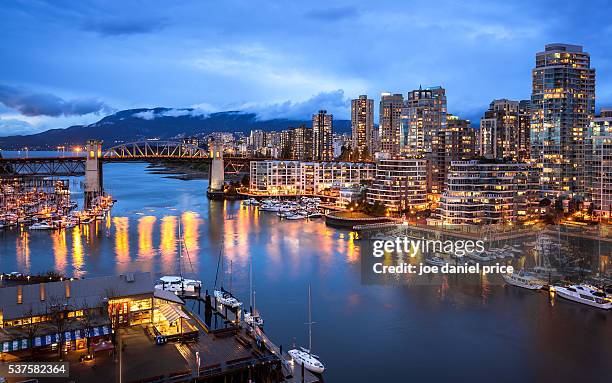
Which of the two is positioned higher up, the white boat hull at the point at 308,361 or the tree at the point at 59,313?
the tree at the point at 59,313

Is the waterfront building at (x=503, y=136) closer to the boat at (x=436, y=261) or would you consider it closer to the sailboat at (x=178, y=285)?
the boat at (x=436, y=261)

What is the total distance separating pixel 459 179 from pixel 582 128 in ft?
25.9

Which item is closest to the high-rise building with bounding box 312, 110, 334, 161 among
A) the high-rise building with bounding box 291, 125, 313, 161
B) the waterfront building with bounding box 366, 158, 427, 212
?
the high-rise building with bounding box 291, 125, 313, 161

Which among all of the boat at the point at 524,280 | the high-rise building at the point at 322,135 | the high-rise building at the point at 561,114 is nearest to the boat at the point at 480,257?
the boat at the point at 524,280

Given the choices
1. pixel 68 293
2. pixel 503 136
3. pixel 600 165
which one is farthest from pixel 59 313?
pixel 503 136

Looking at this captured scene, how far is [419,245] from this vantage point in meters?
12.9

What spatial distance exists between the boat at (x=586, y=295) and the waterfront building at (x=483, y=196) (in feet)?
19.2

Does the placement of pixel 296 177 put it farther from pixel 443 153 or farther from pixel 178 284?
pixel 178 284

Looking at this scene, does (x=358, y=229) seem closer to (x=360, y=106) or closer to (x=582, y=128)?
(x=582, y=128)

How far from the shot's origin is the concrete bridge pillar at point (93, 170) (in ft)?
74.8

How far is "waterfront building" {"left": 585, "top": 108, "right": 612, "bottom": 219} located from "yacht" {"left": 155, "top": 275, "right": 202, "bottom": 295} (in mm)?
11935

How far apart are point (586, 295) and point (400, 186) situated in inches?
400

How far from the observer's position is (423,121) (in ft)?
88.3

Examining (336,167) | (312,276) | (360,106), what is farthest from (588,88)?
(360,106)
